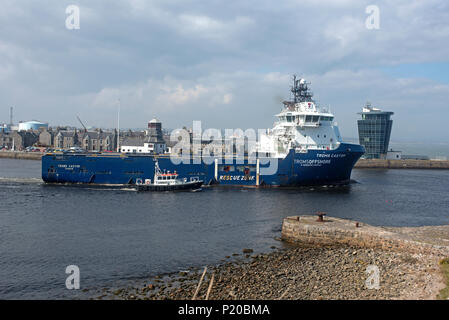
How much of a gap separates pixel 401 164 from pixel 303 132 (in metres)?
53.1

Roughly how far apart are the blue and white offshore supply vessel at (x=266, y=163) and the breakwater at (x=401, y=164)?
144ft

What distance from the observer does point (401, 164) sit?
Result: 84.9 m

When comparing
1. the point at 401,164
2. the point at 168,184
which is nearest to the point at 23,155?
the point at 168,184

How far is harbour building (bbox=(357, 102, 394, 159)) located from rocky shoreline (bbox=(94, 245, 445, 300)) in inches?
3017

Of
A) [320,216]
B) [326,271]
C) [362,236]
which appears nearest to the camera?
[326,271]

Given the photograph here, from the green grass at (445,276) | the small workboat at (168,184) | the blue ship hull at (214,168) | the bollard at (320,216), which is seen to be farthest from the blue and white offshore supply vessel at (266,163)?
the green grass at (445,276)

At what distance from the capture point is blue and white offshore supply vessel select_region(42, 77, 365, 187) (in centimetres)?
3991

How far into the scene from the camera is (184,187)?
38781 mm

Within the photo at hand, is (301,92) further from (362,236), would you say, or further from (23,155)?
(23,155)

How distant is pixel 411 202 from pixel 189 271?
27.4m

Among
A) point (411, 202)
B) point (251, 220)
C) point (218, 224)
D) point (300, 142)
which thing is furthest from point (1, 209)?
point (411, 202)

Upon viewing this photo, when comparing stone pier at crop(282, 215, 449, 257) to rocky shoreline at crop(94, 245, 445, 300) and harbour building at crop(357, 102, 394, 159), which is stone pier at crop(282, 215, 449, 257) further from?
harbour building at crop(357, 102, 394, 159)
